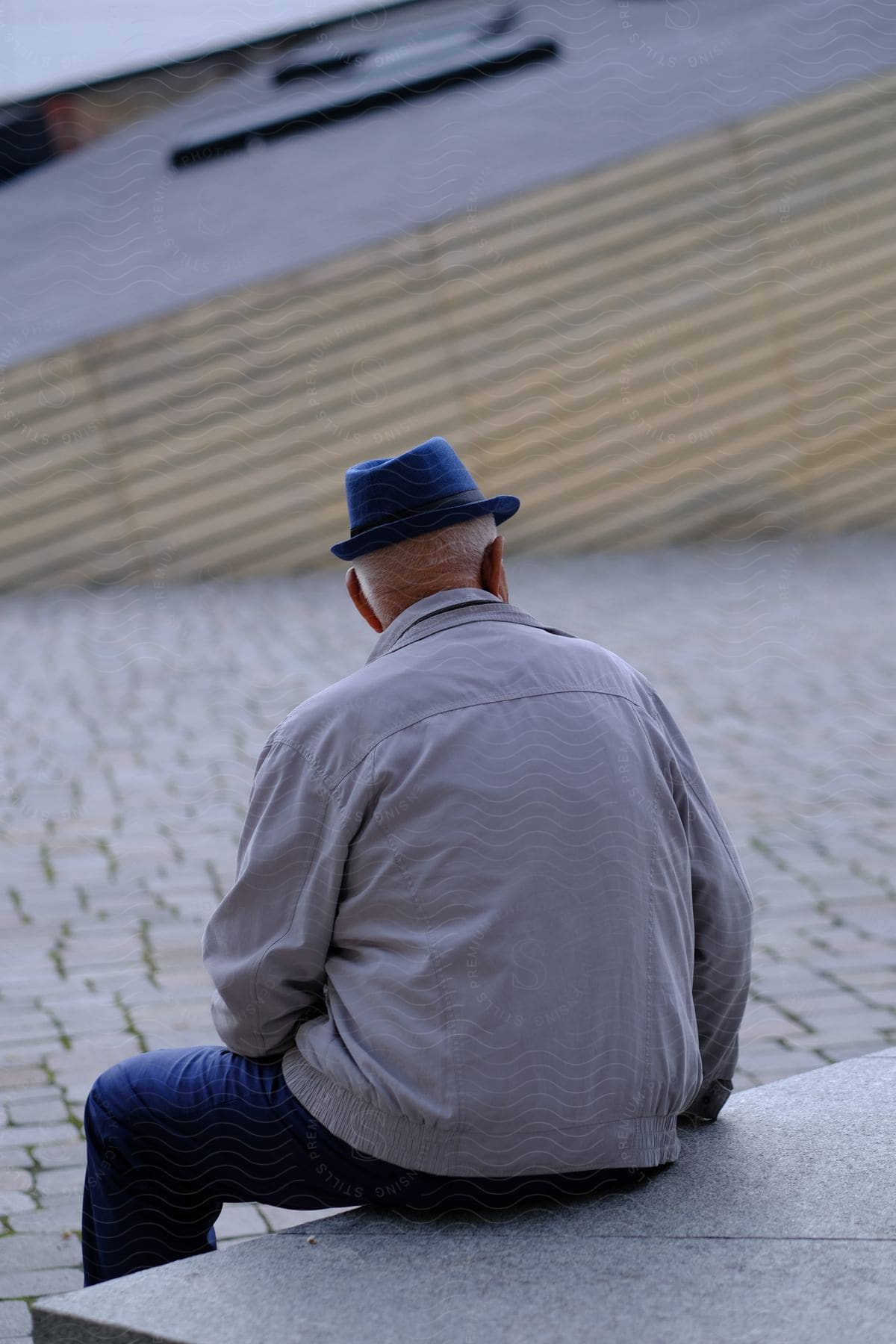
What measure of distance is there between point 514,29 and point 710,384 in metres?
4.02

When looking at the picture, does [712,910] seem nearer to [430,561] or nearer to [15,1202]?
[430,561]

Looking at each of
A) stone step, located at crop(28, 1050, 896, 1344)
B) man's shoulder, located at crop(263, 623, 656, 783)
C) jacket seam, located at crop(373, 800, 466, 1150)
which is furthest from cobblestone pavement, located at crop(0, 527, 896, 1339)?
man's shoulder, located at crop(263, 623, 656, 783)

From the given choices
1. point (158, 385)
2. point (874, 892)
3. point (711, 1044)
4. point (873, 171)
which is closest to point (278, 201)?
point (158, 385)

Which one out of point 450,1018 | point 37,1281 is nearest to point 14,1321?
point 37,1281

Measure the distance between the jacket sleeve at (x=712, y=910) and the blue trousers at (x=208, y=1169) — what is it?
254mm

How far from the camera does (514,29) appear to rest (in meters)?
14.2

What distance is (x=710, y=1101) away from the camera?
2.62 metres

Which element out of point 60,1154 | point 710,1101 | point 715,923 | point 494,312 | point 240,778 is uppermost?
point 494,312

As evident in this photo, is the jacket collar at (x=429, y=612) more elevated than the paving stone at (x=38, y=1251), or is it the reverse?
the jacket collar at (x=429, y=612)

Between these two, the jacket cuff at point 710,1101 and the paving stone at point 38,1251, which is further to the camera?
the paving stone at point 38,1251

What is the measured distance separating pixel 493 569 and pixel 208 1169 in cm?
97

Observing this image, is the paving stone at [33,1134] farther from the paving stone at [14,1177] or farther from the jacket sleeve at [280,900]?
the jacket sleeve at [280,900]

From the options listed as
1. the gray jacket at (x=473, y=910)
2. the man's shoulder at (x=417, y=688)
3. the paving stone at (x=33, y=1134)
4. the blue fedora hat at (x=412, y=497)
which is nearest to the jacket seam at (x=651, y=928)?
the gray jacket at (x=473, y=910)

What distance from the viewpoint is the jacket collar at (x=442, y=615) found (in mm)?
2328
